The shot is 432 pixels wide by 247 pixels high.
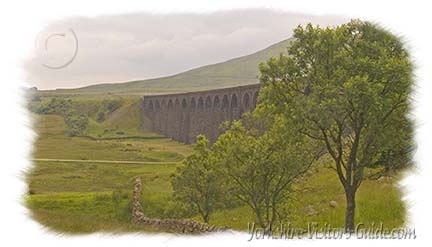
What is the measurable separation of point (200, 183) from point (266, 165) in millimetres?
7664

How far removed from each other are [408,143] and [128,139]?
76.3 meters

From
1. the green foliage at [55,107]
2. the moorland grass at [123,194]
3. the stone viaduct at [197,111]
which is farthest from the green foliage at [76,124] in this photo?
the stone viaduct at [197,111]

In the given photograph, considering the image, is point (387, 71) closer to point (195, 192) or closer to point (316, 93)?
point (316, 93)

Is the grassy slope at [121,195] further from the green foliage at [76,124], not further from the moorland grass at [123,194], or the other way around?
the green foliage at [76,124]

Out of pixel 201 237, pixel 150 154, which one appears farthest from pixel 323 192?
pixel 150 154

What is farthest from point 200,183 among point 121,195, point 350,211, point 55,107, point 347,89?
point 55,107

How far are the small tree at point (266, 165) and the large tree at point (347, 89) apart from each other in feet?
7.36

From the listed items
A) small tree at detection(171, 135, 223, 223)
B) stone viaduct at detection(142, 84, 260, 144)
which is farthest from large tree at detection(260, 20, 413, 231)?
stone viaduct at detection(142, 84, 260, 144)

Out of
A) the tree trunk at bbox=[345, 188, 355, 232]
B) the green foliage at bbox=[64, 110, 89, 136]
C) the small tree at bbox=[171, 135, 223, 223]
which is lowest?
the green foliage at bbox=[64, 110, 89, 136]

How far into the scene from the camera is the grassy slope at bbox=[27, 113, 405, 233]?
12.1m

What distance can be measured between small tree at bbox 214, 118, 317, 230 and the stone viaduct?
1449 inches

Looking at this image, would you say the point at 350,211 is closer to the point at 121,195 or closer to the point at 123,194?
the point at 121,195

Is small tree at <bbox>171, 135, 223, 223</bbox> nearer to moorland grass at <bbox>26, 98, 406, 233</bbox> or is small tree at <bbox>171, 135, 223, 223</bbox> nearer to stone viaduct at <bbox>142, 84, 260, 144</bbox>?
moorland grass at <bbox>26, 98, 406, 233</bbox>

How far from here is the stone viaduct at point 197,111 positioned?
6125 cm
